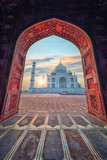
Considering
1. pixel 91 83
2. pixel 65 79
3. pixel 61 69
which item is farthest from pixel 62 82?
pixel 91 83

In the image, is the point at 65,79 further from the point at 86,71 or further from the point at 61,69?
the point at 86,71

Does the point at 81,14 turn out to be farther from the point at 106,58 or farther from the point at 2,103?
the point at 2,103

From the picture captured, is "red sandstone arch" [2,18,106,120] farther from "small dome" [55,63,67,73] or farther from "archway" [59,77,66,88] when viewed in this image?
"small dome" [55,63,67,73]

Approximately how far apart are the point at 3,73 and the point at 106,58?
3.55 meters

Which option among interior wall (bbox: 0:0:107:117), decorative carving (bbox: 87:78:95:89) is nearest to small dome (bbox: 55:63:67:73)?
interior wall (bbox: 0:0:107:117)

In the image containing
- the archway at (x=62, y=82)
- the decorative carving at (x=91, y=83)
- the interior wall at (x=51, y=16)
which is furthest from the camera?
the archway at (x=62, y=82)

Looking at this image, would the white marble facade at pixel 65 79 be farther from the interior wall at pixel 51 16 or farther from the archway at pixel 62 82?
the interior wall at pixel 51 16

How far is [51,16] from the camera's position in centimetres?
259

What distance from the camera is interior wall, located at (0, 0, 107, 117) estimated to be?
84.6 inches

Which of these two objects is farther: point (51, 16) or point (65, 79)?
point (65, 79)

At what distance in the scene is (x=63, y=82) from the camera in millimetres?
32656

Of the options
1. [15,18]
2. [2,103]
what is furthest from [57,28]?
[2,103]

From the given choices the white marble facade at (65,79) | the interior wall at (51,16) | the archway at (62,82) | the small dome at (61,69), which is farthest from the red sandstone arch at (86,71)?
the small dome at (61,69)

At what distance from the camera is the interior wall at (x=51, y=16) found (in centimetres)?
215
